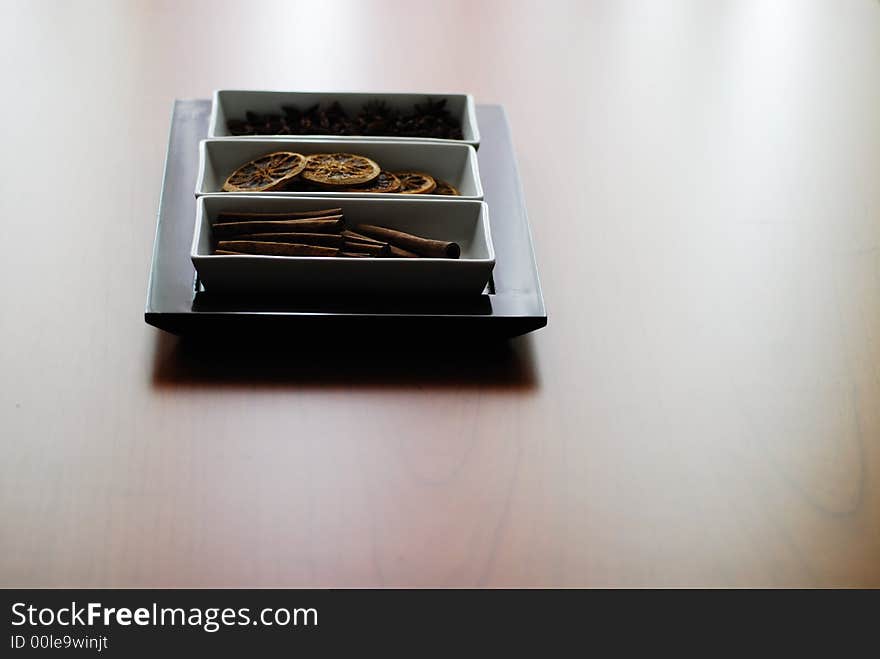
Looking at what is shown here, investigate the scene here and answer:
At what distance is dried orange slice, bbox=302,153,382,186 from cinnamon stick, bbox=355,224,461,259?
0.23ft

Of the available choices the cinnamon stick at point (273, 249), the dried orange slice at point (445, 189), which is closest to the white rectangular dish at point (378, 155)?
the dried orange slice at point (445, 189)

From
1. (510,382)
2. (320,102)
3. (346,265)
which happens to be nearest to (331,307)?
(346,265)

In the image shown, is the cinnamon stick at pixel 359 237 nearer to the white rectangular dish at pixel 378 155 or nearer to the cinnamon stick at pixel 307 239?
the cinnamon stick at pixel 307 239

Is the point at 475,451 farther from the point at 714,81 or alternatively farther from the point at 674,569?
the point at 714,81

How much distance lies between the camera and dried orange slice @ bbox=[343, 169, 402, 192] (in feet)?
2.88

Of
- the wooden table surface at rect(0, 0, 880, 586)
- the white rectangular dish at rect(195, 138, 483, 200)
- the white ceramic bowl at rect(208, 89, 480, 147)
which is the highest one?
the white ceramic bowl at rect(208, 89, 480, 147)

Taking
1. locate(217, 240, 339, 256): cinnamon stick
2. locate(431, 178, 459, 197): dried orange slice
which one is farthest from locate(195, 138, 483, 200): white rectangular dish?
locate(217, 240, 339, 256): cinnamon stick

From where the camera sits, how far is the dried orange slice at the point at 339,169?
0.87m

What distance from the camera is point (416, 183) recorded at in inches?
36.0

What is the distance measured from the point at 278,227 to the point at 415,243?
0.14 m

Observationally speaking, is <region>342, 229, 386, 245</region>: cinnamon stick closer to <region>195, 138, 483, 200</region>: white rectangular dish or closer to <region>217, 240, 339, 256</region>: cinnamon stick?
<region>217, 240, 339, 256</region>: cinnamon stick

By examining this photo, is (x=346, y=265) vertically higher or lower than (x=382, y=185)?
lower

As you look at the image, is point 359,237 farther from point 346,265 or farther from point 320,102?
point 320,102
